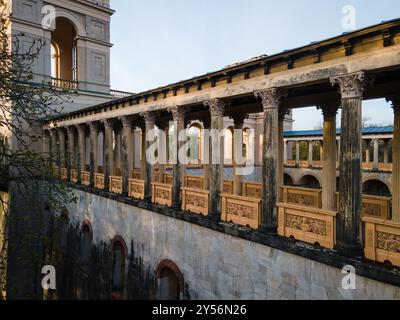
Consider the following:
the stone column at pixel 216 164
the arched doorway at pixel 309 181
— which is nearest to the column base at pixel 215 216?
the stone column at pixel 216 164

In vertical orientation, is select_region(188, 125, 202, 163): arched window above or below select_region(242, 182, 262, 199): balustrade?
above

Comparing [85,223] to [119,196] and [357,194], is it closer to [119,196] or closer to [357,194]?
[119,196]

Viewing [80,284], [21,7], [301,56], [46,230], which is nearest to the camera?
[301,56]

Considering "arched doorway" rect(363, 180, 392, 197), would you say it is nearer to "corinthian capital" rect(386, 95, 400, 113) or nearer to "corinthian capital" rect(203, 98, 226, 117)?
"corinthian capital" rect(386, 95, 400, 113)

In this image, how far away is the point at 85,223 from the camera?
1778cm

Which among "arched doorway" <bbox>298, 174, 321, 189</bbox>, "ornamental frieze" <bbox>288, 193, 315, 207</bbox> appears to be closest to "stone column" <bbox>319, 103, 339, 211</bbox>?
"ornamental frieze" <bbox>288, 193, 315, 207</bbox>

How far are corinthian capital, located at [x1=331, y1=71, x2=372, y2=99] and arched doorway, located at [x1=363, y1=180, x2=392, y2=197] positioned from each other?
91.9 feet

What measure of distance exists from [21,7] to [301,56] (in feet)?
89.4

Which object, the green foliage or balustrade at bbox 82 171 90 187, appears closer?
the green foliage

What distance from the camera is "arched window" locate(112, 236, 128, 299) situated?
580 inches

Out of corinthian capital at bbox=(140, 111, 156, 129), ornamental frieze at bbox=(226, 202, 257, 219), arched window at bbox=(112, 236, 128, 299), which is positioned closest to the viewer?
ornamental frieze at bbox=(226, 202, 257, 219)

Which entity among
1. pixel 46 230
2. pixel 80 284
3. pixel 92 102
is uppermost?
pixel 92 102

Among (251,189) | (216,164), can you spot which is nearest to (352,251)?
(216,164)
